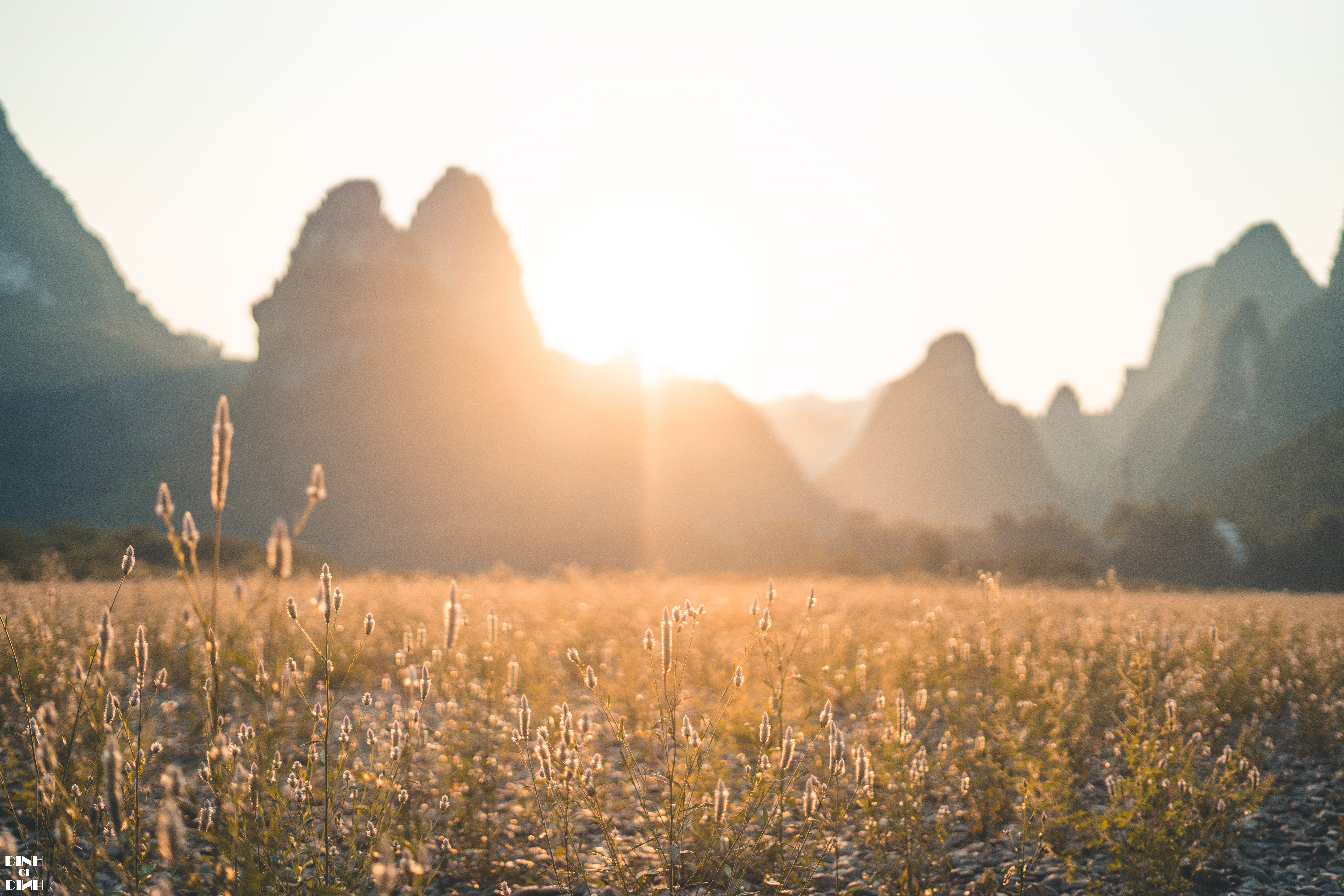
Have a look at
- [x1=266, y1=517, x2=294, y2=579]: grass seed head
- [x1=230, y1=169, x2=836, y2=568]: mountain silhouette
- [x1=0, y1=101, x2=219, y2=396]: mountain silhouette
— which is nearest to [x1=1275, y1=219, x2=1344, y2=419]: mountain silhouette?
[x1=230, y1=169, x2=836, y2=568]: mountain silhouette

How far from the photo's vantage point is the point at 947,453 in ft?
598

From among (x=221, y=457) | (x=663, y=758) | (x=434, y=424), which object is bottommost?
(x=663, y=758)

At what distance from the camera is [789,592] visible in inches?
562

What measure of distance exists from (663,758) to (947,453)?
636ft

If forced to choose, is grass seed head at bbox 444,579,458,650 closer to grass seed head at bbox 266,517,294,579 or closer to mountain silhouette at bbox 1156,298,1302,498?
grass seed head at bbox 266,517,294,579

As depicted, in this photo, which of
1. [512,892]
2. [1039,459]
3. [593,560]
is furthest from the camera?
[1039,459]

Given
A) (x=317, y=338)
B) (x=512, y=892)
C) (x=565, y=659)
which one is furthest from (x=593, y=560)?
(x=317, y=338)

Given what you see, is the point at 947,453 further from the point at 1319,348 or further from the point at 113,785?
the point at 113,785

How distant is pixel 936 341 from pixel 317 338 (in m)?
160

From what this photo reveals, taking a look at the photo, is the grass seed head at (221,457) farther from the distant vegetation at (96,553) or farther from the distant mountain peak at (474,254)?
the distant mountain peak at (474,254)

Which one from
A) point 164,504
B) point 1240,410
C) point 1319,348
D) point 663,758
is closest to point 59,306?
point 663,758

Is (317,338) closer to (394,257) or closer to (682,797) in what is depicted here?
(394,257)

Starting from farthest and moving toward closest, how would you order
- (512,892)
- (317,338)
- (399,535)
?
(317,338), (399,535), (512,892)

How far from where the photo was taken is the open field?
2.14m
